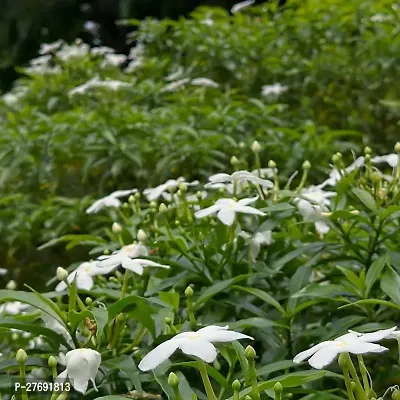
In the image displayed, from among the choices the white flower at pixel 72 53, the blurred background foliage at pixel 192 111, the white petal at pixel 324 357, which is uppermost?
the white petal at pixel 324 357

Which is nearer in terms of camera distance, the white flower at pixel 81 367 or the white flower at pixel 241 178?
the white flower at pixel 81 367

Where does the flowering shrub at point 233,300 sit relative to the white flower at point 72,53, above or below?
above

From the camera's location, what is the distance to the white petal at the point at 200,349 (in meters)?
0.51

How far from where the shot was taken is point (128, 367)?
2.19 ft

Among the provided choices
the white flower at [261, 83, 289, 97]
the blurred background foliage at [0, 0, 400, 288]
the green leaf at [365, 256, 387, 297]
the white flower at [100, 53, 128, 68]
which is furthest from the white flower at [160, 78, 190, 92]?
the green leaf at [365, 256, 387, 297]

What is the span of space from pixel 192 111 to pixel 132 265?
108 cm

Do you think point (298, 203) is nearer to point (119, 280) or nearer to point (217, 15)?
point (119, 280)

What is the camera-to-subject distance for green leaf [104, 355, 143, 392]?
25.3 inches

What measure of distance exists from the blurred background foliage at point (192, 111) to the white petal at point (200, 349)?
2.59ft

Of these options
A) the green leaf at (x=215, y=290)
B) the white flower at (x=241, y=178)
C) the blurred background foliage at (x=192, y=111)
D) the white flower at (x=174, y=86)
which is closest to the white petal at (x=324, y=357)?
the green leaf at (x=215, y=290)

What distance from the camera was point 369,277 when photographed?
749 millimetres

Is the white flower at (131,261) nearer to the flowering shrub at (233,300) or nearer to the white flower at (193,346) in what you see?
the flowering shrub at (233,300)

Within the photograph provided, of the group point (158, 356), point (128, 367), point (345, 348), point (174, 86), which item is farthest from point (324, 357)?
point (174, 86)

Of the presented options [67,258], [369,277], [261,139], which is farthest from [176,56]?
[369,277]
